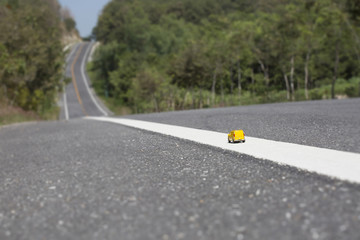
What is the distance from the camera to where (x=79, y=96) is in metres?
68.9

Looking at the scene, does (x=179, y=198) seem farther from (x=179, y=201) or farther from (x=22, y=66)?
(x=22, y=66)

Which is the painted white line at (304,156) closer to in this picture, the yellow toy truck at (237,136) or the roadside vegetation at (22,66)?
the yellow toy truck at (237,136)

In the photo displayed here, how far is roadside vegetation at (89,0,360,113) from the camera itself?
34.8m

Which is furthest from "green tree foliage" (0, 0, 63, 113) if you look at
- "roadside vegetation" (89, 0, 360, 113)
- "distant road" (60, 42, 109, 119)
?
"distant road" (60, 42, 109, 119)

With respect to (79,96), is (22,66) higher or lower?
higher

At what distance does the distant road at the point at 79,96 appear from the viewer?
54906 millimetres

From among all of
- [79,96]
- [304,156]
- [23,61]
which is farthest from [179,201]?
[79,96]

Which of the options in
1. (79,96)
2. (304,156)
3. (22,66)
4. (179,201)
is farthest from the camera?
(79,96)

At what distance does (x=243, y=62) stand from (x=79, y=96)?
112ft

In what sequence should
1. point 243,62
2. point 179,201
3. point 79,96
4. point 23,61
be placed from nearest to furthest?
point 179,201 < point 23,61 < point 243,62 < point 79,96

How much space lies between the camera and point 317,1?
114 ft

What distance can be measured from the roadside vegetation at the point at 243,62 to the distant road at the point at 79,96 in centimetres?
273

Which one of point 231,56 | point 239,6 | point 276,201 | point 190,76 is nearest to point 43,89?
point 190,76

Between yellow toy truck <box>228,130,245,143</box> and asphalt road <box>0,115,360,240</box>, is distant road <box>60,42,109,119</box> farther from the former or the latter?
asphalt road <box>0,115,360,240</box>
